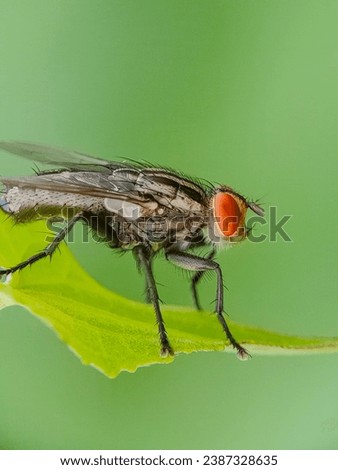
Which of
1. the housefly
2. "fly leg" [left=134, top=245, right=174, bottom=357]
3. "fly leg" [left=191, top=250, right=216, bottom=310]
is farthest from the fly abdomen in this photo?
"fly leg" [left=191, top=250, right=216, bottom=310]

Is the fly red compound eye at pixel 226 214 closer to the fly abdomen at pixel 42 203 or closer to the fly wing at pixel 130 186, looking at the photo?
the fly wing at pixel 130 186

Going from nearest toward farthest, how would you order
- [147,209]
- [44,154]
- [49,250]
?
[49,250] → [147,209] → [44,154]

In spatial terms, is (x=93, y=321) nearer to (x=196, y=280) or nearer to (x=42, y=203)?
(x=42, y=203)

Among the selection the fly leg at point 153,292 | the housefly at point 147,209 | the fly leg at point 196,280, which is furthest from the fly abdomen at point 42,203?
the fly leg at point 196,280

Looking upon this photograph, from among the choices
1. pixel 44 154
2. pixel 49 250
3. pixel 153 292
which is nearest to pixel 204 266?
pixel 153 292

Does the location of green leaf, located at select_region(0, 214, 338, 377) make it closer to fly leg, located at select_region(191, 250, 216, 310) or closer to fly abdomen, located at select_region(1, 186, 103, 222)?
fly abdomen, located at select_region(1, 186, 103, 222)

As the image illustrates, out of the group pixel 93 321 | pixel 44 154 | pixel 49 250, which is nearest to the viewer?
pixel 93 321
